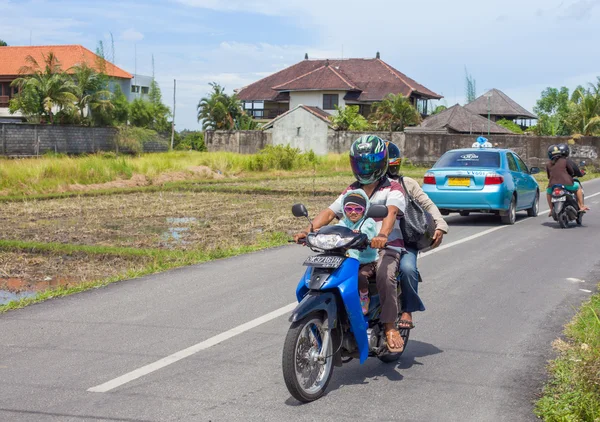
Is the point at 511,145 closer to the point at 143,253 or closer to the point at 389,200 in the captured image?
the point at 143,253

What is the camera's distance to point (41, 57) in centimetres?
7162

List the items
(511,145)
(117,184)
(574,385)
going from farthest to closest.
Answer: (511,145) → (117,184) → (574,385)

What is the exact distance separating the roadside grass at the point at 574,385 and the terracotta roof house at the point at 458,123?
5572cm

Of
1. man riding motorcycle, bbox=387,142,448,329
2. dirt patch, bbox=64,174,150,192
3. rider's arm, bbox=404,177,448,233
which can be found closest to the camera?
man riding motorcycle, bbox=387,142,448,329

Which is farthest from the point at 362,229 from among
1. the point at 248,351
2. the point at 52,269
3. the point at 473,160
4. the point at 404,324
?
the point at 473,160

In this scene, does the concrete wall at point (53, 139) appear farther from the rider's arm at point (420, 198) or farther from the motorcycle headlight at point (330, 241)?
the motorcycle headlight at point (330, 241)

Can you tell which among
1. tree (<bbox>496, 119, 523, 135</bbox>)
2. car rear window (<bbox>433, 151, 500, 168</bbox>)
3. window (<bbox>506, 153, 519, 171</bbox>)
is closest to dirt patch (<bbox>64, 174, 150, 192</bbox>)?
car rear window (<bbox>433, 151, 500, 168</bbox>)

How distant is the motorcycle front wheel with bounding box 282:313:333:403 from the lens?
498 cm

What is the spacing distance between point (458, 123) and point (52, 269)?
180ft

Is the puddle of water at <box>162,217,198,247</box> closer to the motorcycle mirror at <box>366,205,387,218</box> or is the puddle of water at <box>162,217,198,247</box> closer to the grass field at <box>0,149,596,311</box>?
the grass field at <box>0,149,596,311</box>

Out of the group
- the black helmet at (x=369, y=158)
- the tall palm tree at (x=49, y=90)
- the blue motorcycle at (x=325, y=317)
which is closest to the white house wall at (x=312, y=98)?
the tall palm tree at (x=49, y=90)

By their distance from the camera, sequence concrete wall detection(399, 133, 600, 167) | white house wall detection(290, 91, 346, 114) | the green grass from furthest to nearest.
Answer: white house wall detection(290, 91, 346, 114)
concrete wall detection(399, 133, 600, 167)
the green grass

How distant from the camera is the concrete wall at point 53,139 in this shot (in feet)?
119

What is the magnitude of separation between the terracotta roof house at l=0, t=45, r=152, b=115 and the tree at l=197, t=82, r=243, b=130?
28.3 ft
